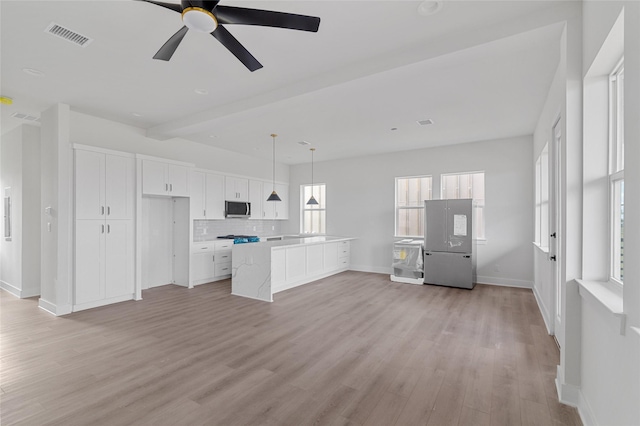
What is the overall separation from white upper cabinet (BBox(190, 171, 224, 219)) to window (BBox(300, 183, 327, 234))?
8.43 feet

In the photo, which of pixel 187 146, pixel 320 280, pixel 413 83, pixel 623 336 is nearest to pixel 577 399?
pixel 623 336

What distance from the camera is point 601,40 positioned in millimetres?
1834

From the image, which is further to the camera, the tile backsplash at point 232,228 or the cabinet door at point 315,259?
the tile backsplash at point 232,228

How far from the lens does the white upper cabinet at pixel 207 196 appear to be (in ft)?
20.3

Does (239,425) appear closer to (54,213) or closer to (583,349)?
(583,349)

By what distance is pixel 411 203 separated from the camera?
7.18 m

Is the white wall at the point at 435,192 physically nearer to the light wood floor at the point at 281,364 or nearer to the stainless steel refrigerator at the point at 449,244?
the stainless steel refrigerator at the point at 449,244

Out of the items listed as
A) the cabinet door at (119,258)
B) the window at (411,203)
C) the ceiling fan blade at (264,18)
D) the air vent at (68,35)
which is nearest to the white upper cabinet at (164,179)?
the cabinet door at (119,258)

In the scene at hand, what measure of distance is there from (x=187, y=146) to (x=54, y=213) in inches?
104

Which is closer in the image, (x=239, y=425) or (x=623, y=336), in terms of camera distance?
(x=623, y=336)

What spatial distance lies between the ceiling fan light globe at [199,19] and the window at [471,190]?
584 cm

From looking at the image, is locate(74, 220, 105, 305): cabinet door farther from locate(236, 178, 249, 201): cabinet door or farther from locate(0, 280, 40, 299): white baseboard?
locate(236, 178, 249, 201): cabinet door

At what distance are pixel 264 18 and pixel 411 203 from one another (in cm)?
584

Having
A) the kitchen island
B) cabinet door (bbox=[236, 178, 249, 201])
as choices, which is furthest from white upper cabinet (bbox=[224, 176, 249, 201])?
the kitchen island
